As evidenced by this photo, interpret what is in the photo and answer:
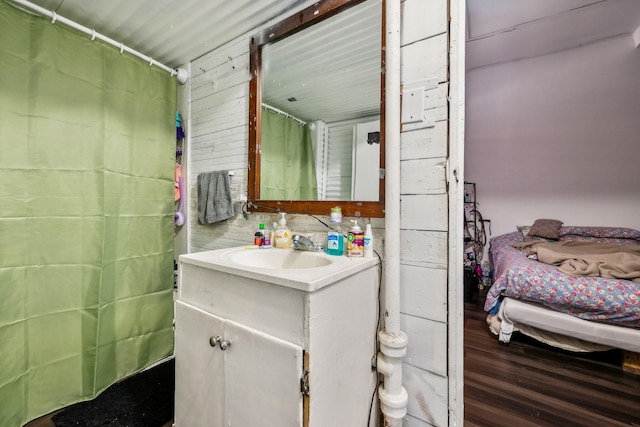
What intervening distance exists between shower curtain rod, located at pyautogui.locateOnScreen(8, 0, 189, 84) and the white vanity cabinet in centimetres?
140

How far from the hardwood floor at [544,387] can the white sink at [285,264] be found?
1064mm

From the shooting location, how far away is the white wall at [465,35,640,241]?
2.81m

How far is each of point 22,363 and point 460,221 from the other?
6.68 ft

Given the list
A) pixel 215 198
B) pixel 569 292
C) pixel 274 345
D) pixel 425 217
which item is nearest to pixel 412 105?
pixel 425 217

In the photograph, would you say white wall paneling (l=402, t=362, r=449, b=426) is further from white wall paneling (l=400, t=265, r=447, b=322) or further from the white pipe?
white wall paneling (l=400, t=265, r=447, b=322)

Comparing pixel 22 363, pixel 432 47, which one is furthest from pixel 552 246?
pixel 22 363

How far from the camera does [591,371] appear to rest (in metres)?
1.60

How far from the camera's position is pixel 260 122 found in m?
1.50

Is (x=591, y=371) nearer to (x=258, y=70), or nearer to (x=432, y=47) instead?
(x=432, y=47)

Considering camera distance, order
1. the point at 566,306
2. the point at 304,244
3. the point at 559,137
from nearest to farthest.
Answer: the point at 304,244
the point at 566,306
the point at 559,137

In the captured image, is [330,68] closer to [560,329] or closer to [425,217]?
[425,217]

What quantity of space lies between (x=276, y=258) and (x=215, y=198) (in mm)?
687

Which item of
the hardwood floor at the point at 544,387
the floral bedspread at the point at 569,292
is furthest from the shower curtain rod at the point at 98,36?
the floral bedspread at the point at 569,292

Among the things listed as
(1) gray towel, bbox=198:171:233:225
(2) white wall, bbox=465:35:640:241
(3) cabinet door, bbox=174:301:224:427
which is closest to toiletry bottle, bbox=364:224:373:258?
(3) cabinet door, bbox=174:301:224:427
